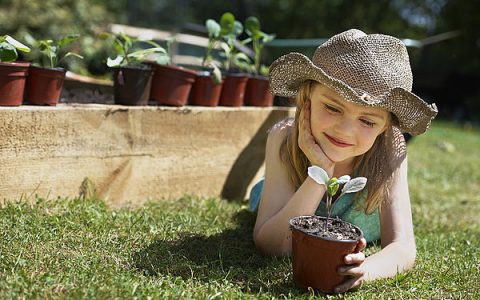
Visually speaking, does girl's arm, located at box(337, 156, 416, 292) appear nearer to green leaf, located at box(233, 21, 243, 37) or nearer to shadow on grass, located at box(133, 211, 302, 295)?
shadow on grass, located at box(133, 211, 302, 295)

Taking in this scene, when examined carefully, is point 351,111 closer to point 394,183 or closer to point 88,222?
point 394,183

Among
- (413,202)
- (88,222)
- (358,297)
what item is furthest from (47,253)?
(413,202)

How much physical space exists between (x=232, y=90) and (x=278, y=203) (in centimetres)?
129

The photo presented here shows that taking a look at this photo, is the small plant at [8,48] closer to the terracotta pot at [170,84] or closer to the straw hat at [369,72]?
the terracotta pot at [170,84]

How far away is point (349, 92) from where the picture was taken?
220cm

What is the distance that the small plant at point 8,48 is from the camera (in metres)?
2.61

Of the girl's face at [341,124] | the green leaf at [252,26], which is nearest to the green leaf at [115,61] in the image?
the green leaf at [252,26]

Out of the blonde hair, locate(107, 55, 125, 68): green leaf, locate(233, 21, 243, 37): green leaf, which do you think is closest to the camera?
the blonde hair

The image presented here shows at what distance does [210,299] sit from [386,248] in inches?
33.9

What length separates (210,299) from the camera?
2.01 m

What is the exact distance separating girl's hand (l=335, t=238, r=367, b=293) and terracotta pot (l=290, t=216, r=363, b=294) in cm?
2

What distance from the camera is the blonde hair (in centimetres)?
259

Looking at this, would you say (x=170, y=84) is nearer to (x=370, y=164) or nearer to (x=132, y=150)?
(x=132, y=150)

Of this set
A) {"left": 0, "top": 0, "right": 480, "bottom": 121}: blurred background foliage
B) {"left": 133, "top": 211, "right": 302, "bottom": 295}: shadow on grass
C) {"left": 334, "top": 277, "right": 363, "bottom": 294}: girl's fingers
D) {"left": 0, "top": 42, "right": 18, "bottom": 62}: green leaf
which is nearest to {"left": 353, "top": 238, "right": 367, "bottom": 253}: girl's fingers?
{"left": 334, "top": 277, "right": 363, "bottom": 294}: girl's fingers
